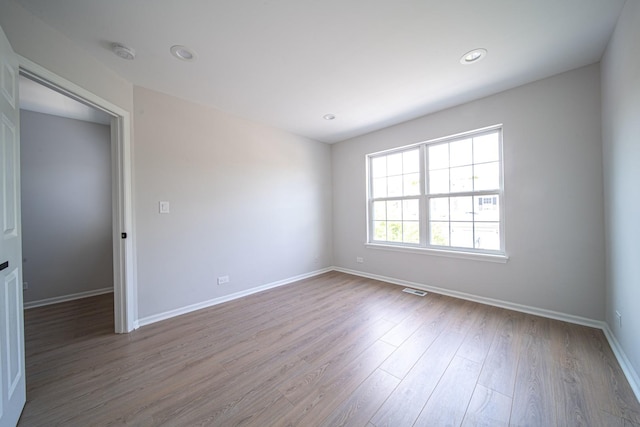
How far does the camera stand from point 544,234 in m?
2.51

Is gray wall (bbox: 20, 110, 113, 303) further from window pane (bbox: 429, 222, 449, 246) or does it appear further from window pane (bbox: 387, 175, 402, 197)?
window pane (bbox: 429, 222, 449, 246)

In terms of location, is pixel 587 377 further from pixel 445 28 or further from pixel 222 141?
pixel 222 141

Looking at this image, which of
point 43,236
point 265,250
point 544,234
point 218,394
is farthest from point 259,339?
point 43,236

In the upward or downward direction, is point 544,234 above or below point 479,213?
below

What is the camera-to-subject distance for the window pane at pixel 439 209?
3.29 meters

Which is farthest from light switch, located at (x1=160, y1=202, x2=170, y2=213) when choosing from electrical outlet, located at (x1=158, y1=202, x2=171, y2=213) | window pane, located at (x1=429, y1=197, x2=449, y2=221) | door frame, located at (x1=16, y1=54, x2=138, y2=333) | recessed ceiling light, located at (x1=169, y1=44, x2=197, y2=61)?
window pane, located at (x1=429, y1=197, x2=449, y2=221)

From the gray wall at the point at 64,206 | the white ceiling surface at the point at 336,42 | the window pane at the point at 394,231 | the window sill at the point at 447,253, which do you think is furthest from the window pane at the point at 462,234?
the gray wall at the point at 64,206

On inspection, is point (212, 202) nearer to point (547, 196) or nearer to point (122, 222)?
point (122, 222)

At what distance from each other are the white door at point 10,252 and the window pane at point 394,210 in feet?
13.1

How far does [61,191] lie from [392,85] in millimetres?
4671

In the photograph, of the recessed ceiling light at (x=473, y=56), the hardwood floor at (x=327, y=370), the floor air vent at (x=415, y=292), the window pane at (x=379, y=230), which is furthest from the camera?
the window pane at (x=379, y=230)

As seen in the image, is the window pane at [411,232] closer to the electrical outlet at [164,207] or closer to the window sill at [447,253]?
the window sill at [447,253]

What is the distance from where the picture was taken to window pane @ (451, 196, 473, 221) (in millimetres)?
3070

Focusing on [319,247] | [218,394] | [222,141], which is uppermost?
[222,141]
